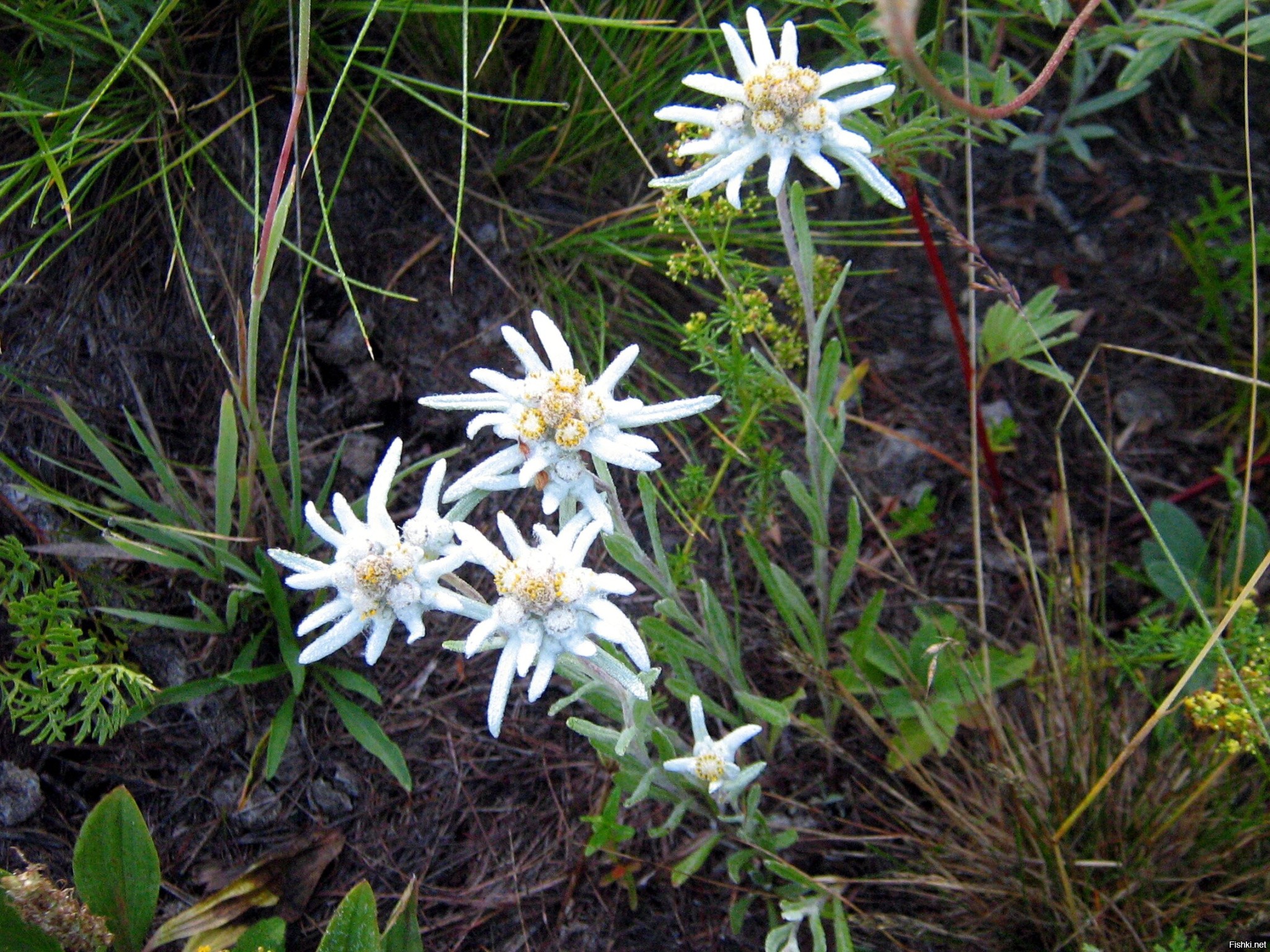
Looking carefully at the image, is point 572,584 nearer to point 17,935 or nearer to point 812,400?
point 812,400

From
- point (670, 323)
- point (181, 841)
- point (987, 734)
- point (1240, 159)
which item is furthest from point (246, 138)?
point (1240, 159)

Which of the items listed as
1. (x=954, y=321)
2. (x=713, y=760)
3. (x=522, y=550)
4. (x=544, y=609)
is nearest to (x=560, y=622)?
(x=544, y=609)

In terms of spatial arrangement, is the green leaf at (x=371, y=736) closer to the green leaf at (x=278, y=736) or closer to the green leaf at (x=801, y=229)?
the green leaf at (x=278, y=736)

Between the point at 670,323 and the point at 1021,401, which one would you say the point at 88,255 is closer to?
the point at 670,323

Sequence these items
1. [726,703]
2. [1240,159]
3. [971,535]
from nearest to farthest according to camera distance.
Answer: [726,703] < [971,535] < [1240,159]

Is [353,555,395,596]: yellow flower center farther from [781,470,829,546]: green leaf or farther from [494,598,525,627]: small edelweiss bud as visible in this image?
[781,470,829,546]: green leaf

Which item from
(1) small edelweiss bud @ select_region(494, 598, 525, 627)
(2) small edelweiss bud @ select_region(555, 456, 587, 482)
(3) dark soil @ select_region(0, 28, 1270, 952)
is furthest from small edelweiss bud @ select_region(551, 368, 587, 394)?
(3) dark soil @ select_region(0, 28, 1270, 952)
